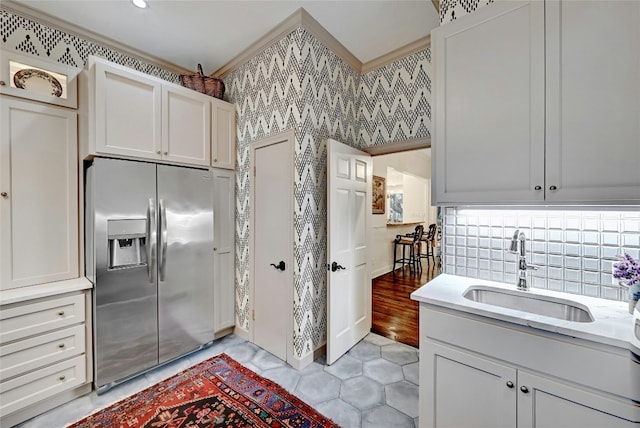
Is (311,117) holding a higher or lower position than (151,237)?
higher

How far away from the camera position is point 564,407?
→ 1.08 m

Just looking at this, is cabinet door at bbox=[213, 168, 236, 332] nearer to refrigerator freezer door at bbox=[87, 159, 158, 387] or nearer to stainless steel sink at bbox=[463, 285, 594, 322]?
refrigerator freezer door at bbox=[87, 159, 158, 387]

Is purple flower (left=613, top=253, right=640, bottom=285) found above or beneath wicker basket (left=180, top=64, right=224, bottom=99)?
beneath

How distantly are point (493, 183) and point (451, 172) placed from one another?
0.76ft

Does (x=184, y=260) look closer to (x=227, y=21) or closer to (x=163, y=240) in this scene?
(x=163, y=240)

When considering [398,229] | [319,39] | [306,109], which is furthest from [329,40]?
[398,229]

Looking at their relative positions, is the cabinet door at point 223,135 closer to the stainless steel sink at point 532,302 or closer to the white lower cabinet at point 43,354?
the white lower cabinet at point 43,354

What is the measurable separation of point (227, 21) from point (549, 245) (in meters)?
2.92

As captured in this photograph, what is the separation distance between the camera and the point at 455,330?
1339 millimetres

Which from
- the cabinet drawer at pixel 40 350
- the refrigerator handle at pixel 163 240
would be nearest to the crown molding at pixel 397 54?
the refrigerator handle at pixel 163 240

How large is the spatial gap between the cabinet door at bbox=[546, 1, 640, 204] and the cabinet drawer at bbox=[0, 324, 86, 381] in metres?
3.16

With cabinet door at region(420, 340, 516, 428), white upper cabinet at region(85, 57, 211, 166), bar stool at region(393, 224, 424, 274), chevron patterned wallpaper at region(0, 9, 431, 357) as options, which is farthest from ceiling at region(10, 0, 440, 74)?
bar stool at region(393, 224, 424, 274)

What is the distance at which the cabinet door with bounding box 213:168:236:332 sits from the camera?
2783mm

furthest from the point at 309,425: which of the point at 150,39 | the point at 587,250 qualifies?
the point at 150,39
